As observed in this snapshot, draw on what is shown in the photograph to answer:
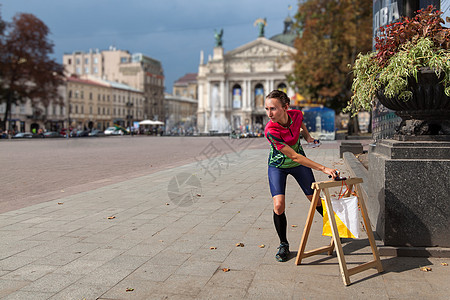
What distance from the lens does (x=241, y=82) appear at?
105375 mm

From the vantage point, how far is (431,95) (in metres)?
4.26

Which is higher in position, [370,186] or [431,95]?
[431,95]

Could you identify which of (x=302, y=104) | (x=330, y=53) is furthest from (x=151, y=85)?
(x=330, y=53)

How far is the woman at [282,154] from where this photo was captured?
407 centimetres

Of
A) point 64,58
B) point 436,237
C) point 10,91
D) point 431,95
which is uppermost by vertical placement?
point 64,58

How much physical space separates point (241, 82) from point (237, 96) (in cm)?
343

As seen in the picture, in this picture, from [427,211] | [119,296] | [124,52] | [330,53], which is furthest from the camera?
[124,52]

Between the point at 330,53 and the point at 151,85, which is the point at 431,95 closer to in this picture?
the point at 330,53

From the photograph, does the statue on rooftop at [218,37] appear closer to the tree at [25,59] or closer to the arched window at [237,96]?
the arched window at [237,96]

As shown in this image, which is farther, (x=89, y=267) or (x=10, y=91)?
(x=10, y=91)

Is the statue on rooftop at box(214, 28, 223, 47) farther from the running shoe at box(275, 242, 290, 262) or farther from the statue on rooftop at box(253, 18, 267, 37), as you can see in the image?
the running shoe at box(275, 242, 290, 262)

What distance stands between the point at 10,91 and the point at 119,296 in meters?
52.5

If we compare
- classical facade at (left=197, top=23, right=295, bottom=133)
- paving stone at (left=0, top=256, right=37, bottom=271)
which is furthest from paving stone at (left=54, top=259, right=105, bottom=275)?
classical facade at (left=197, top=23, right=295, bottom=133)

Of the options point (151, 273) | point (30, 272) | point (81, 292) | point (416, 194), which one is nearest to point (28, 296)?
point (81, 292)
